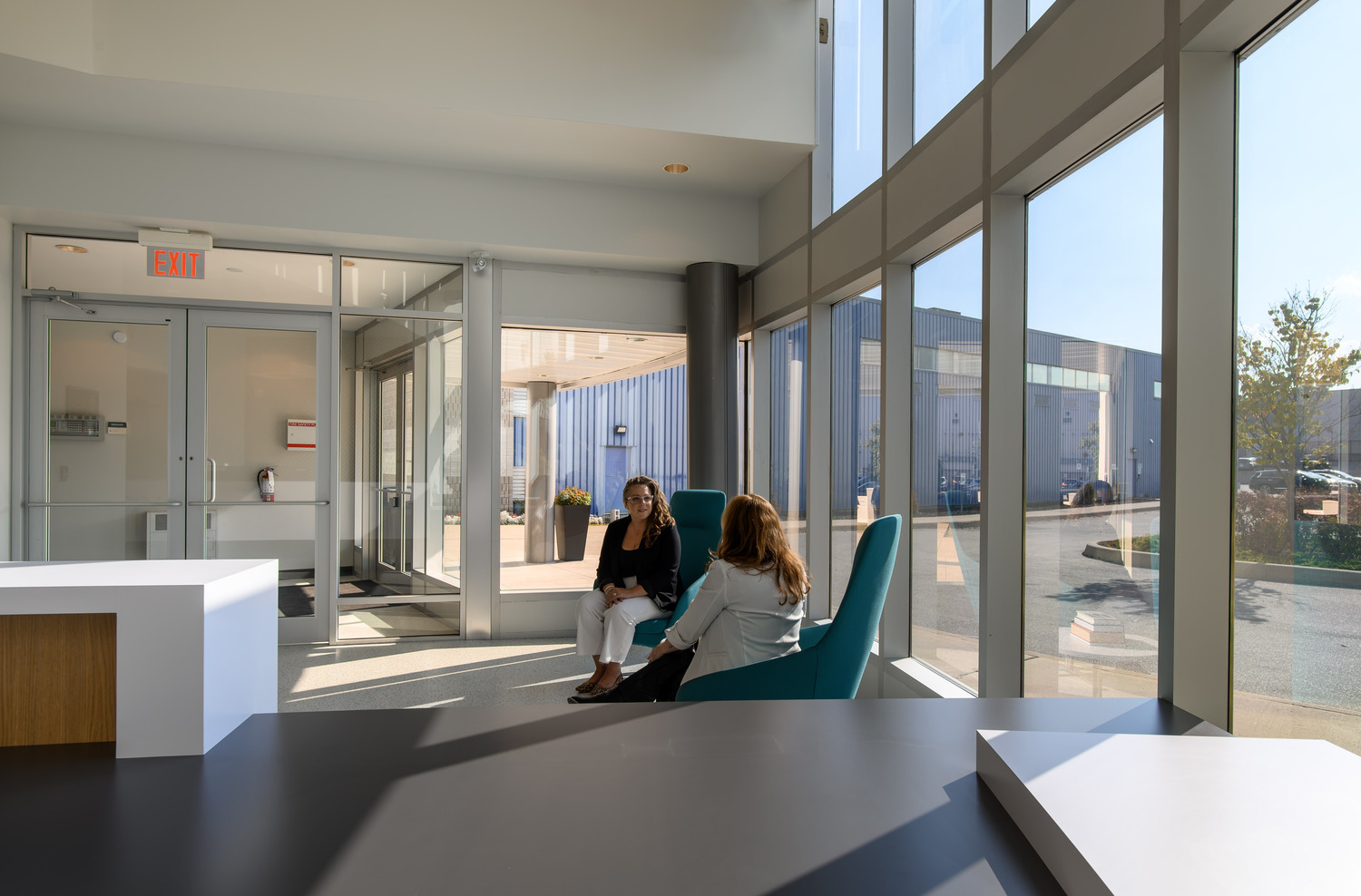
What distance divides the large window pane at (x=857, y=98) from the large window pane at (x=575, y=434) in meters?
2.19

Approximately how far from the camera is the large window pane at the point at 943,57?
11.9 feet

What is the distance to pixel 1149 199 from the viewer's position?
8.82 ft

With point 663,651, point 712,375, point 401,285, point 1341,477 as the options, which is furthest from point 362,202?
point 1341,477

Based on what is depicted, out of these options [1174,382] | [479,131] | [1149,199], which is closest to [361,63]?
[479,131]

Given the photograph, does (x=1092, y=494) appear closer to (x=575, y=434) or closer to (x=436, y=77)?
(x=436, y=77)

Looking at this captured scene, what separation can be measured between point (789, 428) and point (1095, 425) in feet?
9.75

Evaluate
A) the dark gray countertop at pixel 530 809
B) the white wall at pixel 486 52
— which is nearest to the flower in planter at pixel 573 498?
the white wall at pixel 486 52

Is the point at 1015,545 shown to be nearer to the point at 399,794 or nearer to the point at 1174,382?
the point at 1174,382

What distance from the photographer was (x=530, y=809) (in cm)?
106

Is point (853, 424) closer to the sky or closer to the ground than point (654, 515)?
closer to the sky

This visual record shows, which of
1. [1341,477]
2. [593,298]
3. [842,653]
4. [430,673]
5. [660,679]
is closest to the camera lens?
[1341,477]

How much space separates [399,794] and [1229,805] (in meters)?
1.06

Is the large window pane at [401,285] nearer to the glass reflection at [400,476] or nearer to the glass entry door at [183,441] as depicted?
the glass reflection at [400,476]

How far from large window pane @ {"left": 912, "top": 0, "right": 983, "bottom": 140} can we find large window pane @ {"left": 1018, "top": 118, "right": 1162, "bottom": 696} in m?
0.76
